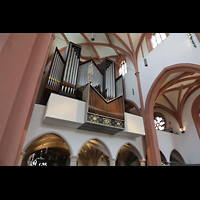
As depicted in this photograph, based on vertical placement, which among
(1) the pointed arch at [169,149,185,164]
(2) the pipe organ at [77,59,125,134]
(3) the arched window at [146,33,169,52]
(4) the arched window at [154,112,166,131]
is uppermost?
(3) the arched window at [146,33,169,52]

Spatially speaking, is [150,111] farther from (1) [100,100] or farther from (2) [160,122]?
(2) [160,122]

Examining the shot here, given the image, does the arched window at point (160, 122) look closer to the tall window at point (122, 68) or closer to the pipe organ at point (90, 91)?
the tall window at point (122, 68)

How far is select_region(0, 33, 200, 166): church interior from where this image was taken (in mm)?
1294

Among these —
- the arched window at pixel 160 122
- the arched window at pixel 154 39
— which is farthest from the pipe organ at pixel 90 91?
the arched window at pixel 160 122

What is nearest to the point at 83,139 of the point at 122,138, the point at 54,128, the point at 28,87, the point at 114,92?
the point at 54,128

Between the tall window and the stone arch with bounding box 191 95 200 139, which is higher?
the tall window

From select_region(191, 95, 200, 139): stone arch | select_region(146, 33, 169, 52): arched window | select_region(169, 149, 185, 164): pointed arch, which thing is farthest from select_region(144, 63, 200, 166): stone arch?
select_region(191, 95, 200, 139): stone arch

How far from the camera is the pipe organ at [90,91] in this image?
597 centimetres

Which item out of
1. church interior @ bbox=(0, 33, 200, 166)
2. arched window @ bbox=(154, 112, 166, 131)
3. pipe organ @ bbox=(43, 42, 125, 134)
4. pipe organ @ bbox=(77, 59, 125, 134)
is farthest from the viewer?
arched window @ bbox=(154, 112, 166, 131)

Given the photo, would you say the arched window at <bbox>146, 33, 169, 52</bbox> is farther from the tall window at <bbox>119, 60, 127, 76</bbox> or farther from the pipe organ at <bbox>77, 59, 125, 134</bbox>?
the pipe organ at <bbox>77, 59, 125, 134</bbox>

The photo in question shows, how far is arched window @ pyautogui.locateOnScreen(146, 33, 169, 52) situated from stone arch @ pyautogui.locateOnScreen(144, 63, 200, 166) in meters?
2.40

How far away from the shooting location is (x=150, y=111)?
305 inches

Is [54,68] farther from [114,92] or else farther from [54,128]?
[114,92]

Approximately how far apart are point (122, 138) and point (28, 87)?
6570 mm
